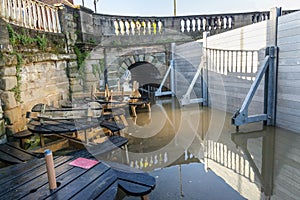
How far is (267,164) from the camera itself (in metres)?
2.73

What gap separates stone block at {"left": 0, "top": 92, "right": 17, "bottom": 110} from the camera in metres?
3.41

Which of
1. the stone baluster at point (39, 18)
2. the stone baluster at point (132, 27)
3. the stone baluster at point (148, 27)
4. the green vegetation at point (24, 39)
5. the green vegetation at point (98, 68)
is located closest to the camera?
the green vegetation at point (24, 39)

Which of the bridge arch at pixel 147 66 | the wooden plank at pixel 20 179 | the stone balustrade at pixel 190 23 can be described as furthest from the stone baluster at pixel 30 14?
the stone balustrade at pixel 190 23

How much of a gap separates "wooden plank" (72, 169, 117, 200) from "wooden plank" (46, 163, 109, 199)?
0.11 ft

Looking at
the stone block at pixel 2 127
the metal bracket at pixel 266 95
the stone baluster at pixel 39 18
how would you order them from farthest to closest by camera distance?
the stone baluster at pixel 39 18 < the metal bracket at pixel 266 95 < the stone block at pixel 2 127

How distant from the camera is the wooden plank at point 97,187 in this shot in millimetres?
1359

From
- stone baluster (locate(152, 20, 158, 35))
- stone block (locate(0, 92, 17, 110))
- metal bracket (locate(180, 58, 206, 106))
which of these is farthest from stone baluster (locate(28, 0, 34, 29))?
stone baluster (locate(152, 20, 158, 35))

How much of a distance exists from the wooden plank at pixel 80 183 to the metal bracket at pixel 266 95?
291 cm

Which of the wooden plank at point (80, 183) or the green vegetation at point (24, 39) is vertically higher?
the green vegetation at point (24, 39)

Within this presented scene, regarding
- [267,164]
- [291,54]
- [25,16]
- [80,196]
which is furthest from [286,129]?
[25,16]

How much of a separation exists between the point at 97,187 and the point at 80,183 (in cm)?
13

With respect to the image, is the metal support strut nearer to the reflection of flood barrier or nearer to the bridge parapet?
the bridge parapet

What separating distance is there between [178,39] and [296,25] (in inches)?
203

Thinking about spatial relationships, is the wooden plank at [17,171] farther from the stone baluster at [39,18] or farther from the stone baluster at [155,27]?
the stone baluster at [155,27]
